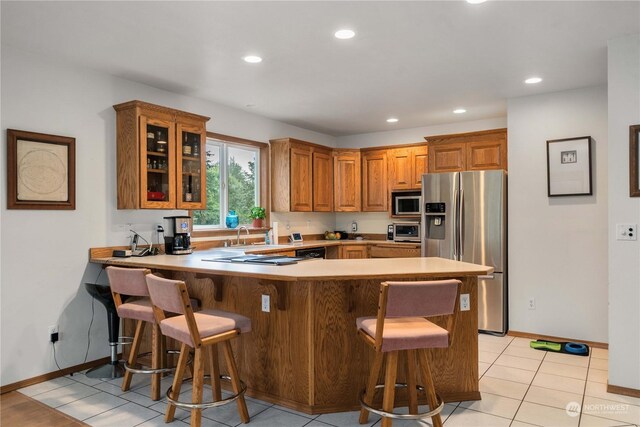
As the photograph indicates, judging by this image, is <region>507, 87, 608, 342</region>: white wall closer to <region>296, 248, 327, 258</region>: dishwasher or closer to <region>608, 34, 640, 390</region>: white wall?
<region>608, 34, 640, 390</region>: white wall

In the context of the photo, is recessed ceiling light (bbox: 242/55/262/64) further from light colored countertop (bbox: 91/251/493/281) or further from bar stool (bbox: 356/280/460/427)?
bar stool (bbox: 356/280/460/427)

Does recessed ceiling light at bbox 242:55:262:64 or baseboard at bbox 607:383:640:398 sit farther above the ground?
recessed ceiling light at bbox 242:55:262:64

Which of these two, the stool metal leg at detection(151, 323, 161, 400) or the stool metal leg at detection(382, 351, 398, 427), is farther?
the stool metal leg at detection(151, 323, 161, 400)

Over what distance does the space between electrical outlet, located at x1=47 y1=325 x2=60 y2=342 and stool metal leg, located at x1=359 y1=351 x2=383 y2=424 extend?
2.59 metres

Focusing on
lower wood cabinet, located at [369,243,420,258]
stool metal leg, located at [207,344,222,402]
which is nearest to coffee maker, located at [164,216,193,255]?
stool metal leg, located at [207,344,222,402]

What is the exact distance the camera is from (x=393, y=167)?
640 cm

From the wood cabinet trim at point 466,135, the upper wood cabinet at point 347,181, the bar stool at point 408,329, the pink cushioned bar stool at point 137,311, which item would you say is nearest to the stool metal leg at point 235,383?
the pink cushioned bar stool at point 137,311

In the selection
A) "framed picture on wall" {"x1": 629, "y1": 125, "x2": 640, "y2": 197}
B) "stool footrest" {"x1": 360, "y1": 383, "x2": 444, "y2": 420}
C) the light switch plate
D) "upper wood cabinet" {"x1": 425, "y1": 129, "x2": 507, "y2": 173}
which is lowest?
"stool footrest" {"x1": 360, "y1": 383, "x2": 444, "y2": 420}

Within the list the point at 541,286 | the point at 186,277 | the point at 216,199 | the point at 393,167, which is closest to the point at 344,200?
the point at 393,167

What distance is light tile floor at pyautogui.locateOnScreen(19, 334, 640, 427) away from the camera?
108 inches

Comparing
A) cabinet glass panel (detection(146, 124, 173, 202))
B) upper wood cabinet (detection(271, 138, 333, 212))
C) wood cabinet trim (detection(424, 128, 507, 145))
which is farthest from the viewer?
upper wood cabinet (detection(271, 138, 333, 212))

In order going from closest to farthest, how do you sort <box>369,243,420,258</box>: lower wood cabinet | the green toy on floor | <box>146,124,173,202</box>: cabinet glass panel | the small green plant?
<box>146,124,173,202</box>: cabinet glass panel < the green toy on floor < the small green plant < <box>369,243,420,258</box>: lower wood cabinet

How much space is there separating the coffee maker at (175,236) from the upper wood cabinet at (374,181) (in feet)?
10.4

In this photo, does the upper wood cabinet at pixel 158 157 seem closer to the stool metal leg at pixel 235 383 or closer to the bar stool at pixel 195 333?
the bar stool at pixel 195 333
